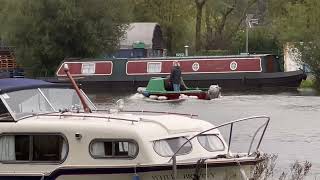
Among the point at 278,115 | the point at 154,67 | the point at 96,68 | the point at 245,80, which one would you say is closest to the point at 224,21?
the point at 154,67

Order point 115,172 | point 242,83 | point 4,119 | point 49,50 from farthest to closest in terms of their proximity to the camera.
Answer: point 49,50 < point 242,83 < point 4,119 < point 115,172

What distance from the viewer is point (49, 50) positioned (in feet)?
175

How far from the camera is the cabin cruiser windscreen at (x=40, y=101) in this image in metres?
10.5

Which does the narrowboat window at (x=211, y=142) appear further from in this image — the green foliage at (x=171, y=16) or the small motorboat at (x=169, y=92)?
the green foliage at (x=171, y=16)

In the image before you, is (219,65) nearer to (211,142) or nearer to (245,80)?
(245,80)

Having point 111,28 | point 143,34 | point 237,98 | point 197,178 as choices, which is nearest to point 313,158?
point 197,178

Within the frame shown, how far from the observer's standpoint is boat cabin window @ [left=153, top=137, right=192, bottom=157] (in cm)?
959

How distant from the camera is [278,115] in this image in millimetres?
28516

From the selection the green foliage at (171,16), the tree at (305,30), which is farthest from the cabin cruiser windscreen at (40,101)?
the green foliage at (171,16)

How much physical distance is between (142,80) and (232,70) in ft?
18.4

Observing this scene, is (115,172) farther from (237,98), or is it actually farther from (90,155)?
(237,98)

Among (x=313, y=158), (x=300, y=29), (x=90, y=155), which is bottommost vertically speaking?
(x=313, y=158)

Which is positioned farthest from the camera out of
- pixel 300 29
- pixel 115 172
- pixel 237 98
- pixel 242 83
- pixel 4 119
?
pixel 300 29

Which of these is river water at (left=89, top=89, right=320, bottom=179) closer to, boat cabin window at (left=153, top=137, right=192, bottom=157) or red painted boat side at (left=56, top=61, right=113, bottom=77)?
red painted boat side at (left=56, top=61, right=113, bottom=77)
